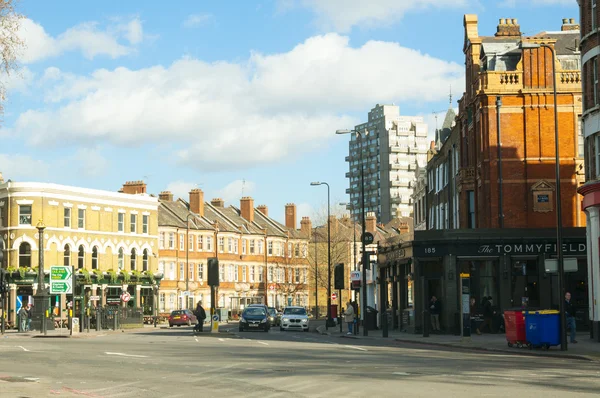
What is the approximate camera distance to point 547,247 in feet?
155

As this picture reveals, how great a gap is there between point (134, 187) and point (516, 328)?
67494 millimetres

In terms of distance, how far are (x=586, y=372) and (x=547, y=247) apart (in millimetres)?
25471

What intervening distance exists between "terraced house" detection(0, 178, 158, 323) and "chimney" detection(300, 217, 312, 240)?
31526 mm

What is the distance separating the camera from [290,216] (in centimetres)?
12300

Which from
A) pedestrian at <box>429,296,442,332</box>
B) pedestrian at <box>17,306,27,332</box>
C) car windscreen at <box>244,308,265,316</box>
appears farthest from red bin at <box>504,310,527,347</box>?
pedestrian at <box>17,306,27,332</box>

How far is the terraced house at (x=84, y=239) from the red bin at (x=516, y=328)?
160 ft

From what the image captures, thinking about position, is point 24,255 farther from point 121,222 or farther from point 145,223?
point 145,223

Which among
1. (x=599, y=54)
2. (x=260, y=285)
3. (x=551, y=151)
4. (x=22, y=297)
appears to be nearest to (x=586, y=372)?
(x=599, y=54)

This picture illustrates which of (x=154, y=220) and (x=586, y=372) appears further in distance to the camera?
(x=154, y=220)

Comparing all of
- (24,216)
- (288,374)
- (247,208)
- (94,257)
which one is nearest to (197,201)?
(247,208)

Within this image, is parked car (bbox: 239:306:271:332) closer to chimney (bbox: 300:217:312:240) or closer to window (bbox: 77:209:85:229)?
window (bbox: 77:209:85:229)

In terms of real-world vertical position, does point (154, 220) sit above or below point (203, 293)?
above

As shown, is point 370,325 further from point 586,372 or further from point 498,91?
point 586,372

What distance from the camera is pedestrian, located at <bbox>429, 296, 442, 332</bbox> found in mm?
47781
